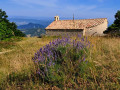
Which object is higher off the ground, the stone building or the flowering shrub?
the stone building

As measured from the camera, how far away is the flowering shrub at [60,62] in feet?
7.88

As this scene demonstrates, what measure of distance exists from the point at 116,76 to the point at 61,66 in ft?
4.05

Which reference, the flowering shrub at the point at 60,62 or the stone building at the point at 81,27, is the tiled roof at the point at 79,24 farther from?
the flowering shrub at the point at 60,62

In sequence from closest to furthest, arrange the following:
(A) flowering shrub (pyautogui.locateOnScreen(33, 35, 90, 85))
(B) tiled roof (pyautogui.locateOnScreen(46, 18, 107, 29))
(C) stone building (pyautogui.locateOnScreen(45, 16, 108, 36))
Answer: (A) flowering shrub (pyautogui.locateOnScreen(33, 35, 90, 85)), (C) stone building (pyautogui.locateOnScreen(45, 16, 108, 36)), (B) tiled roof (pyautogui.locateOnScreen(46, 18, 107, 29))

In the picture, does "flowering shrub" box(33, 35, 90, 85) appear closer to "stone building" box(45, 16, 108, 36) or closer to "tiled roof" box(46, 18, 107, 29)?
"stone building" box(45, 16, 108, 36)

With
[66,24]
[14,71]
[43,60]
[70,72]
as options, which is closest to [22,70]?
[14,71]

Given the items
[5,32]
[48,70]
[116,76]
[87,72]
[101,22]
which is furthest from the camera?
[101,22]

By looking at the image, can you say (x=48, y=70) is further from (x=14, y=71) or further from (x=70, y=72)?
(x=14, y=71)

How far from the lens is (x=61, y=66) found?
2.74m

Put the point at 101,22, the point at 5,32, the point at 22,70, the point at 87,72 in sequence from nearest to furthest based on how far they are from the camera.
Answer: the point at 87,72 → the point at 22,70 → the point at 5,32 → the point at 101,22

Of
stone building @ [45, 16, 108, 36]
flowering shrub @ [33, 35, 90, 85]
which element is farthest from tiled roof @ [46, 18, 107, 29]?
flowering shrub @ [33, 35, 90, 85]

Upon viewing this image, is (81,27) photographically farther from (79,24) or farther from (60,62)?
(60,62)

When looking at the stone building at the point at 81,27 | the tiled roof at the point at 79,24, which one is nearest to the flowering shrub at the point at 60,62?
the stone building at the point at 81,27

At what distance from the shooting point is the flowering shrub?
2400 mm
